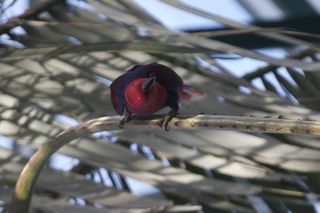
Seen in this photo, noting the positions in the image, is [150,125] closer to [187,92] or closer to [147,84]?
[147,84]

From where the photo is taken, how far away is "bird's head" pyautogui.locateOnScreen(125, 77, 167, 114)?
60 centimetres

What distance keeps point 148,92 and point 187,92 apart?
0.13m

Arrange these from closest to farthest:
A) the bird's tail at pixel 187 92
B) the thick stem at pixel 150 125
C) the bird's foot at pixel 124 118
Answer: the thick stem at pixel 150 125
the bird's foot at pixel 124 118
the bird's tail at pixel 187 92

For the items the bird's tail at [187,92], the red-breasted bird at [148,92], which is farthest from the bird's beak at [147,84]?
the bird's tail at [187,92]

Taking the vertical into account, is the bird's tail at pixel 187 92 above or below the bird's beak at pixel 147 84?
below

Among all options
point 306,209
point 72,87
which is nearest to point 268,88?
point 306,209

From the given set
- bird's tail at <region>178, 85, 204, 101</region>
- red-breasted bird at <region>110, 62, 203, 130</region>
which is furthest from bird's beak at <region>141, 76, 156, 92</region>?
bird's tail at <region>178, 85, 204, 101</region>

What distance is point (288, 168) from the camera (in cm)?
74

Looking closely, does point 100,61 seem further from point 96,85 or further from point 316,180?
point 316,180

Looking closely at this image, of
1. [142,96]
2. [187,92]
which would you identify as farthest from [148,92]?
[187,92]

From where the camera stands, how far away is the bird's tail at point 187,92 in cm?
72

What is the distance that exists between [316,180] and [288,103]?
0.44ft

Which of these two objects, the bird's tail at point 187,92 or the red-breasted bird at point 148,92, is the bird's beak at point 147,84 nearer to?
the red-breasted bird at point 148,92

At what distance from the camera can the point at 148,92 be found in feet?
2.01
